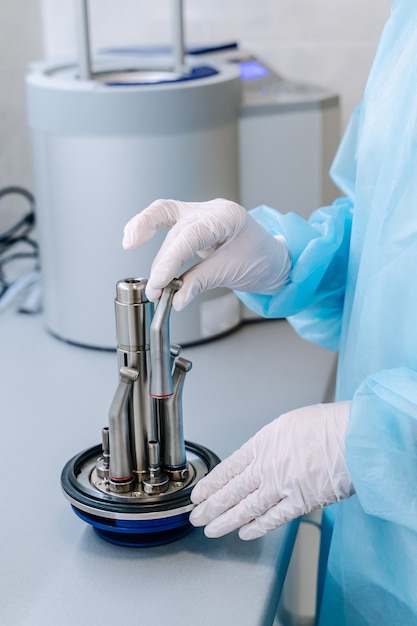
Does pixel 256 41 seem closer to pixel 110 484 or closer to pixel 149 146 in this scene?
pixel 149 146

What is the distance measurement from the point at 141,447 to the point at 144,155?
48 centimetres

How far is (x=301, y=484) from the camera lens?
0.76 metres

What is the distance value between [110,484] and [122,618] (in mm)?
129

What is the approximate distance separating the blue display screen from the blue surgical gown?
50cm

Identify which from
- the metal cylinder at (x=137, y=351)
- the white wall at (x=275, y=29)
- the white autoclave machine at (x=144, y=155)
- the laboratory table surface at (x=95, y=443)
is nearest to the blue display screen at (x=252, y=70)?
the white autoclave machine at (x=144, y=155)

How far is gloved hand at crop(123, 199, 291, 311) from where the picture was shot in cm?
75

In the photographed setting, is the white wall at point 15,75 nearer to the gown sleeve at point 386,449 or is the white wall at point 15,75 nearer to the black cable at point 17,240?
the black cable at point 17,240

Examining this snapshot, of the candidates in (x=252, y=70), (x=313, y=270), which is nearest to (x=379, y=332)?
(x=313, y=270)

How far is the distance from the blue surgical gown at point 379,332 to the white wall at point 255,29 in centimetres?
68

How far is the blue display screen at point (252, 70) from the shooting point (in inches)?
54.4

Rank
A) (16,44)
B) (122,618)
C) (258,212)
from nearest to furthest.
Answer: (122,618) < (258,212) < (16,44)

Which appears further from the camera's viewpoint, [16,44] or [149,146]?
[16,44]

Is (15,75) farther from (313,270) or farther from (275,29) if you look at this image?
(313,270)

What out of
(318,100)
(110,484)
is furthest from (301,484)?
(318,100)
